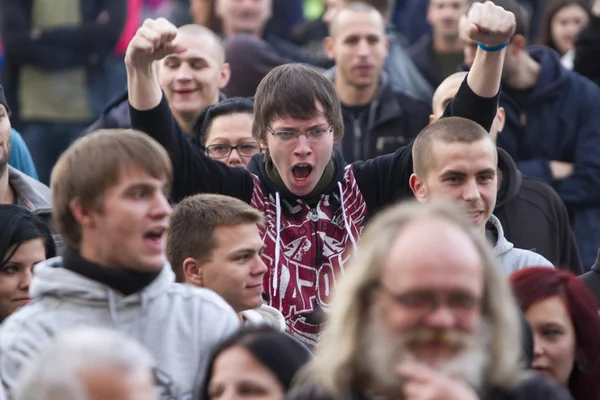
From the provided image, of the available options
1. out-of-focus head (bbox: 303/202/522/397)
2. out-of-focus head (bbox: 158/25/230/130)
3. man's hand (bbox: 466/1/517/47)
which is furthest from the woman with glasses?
out-of-focus head (bbox: 303/202/522/397)

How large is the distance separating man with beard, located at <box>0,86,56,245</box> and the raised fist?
148 centimetres

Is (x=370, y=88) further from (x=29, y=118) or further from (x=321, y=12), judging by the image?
(x=321, y=12)

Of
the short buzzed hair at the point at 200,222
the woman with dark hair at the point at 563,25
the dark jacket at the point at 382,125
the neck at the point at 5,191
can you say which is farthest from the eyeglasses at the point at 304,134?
the woman with dark hair at the point at 563,25

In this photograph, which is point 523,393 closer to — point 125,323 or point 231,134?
point 125,323

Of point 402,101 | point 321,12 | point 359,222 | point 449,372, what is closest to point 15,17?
point 402,101

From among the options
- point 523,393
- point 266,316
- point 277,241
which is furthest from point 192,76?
point 523,393

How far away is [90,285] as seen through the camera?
14.5 ft

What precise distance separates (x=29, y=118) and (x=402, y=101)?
2.59m

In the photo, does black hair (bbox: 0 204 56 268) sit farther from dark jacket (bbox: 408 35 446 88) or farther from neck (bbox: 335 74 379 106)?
dark jacket (bbox: 408 35 446 88)

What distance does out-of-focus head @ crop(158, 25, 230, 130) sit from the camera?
8.14 m

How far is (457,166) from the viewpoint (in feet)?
19.4

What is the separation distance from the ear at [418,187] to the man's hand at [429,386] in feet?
7.97

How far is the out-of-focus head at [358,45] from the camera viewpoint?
8.81 meters

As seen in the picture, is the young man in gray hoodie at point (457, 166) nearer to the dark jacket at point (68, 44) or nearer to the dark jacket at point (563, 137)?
the dark jacket at point (563, 137)
